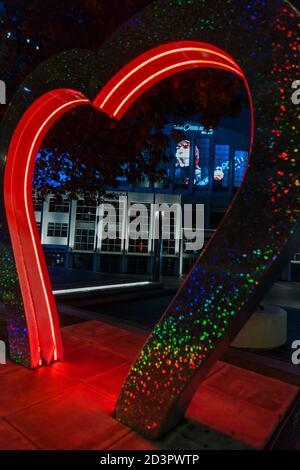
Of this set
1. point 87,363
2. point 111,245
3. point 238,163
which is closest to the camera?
point 87,363

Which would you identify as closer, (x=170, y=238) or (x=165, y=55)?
(x=165, y=55)

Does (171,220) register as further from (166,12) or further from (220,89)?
(166,12)

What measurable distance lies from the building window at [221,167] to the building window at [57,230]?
551 inches

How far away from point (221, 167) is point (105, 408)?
23729mm

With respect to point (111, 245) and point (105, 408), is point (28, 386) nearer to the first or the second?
point (105, 408)

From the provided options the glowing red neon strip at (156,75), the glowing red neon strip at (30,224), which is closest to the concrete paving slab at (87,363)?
the glowing red neon strip at (30,224)

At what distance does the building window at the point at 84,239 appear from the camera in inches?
926

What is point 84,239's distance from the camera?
23.7m

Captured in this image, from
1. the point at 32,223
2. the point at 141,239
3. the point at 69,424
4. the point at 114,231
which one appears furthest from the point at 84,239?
the point at 69,424

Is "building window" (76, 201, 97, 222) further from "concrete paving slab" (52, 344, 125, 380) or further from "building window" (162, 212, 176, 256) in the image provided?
"concrete paving slab" (52, 344, 125, 380)

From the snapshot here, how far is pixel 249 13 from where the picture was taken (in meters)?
2.03

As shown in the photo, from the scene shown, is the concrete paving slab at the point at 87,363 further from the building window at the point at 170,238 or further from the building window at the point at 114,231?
the building window at the point at 114,231

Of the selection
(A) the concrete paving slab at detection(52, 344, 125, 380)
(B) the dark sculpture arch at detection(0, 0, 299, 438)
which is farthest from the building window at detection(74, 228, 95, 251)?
(B) the dark sculpture arch at detection(0, 0, 299, 438)

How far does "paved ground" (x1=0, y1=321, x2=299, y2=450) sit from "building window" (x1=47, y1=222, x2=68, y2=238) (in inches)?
829
